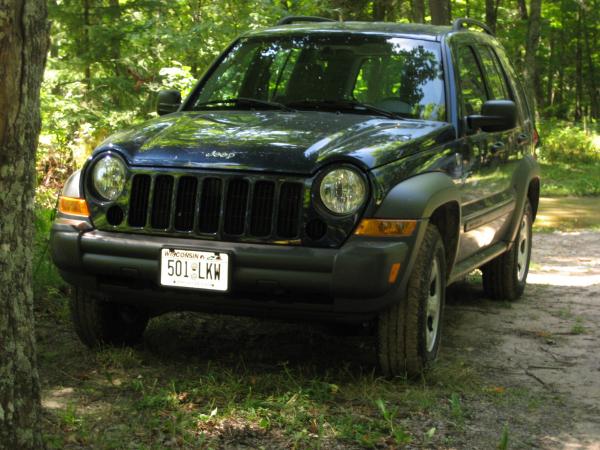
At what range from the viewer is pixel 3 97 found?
3.14 m

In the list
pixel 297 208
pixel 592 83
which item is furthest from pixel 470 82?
pixel 592 83

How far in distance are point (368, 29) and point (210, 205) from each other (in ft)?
6.68

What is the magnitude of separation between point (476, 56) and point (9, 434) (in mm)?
4394

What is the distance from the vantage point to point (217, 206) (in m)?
4.58

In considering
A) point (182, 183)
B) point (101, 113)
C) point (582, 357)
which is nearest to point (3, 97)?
point (182, 183)

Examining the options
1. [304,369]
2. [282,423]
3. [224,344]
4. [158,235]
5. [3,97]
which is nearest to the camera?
[3,97]

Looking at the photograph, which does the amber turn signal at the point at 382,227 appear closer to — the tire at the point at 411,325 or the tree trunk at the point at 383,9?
the tire at the point at 411,325

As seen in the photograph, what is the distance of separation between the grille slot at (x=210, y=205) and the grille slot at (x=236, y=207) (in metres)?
0.05

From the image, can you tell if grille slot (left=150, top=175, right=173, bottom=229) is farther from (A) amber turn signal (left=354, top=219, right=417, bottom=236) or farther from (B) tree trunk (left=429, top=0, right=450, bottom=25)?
(B) tree trunk (left=429, top=0, right=450, bottom=25)

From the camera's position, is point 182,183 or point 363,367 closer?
point 182,183

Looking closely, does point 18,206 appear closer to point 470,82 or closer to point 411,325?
point 411,325

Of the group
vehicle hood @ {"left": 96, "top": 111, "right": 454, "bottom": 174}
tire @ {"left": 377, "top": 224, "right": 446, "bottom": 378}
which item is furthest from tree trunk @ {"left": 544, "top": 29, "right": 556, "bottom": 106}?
tire @ {"left": 377, "top": 224, "right": 446, "bottom": 378}

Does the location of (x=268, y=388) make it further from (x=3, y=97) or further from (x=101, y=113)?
(x=101, y=113)

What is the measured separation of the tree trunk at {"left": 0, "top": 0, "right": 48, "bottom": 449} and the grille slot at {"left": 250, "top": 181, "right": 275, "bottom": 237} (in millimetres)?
1335
